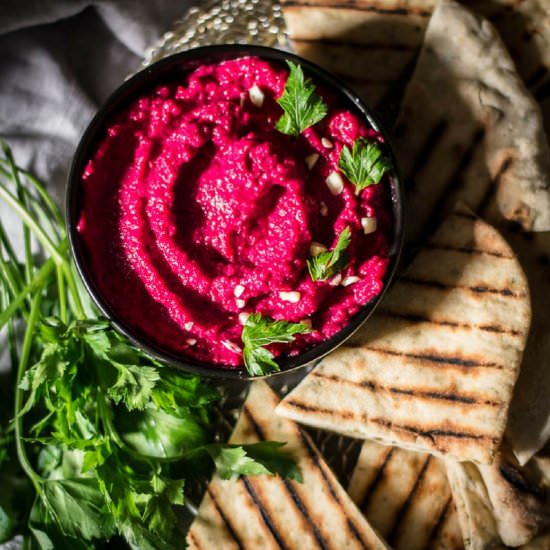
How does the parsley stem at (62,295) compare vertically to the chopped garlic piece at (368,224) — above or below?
below

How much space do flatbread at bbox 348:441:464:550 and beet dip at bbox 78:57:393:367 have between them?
30.3 inches

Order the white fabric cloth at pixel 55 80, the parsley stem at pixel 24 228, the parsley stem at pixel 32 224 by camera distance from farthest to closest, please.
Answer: the white fabric cloth at pixel 55 80 < the parsley stem at pixel 24 228 < the parsley stem at pixel 32 224

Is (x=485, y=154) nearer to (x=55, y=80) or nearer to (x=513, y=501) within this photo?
(x=513, y=501)

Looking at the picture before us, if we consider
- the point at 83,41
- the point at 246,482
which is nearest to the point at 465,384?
the point at 246,482

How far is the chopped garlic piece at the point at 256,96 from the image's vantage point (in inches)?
111

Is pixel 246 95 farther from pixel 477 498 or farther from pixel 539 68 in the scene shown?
pixel 477 498

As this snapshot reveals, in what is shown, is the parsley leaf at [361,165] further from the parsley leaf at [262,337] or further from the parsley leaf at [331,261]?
the parsley leaf at [262,337]

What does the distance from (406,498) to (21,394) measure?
5.34 ft

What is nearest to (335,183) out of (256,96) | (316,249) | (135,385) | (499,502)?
(316,249)

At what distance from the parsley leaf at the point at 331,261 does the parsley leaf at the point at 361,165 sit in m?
0.18

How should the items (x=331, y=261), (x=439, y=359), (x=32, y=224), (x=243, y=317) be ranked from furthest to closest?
(x=32, y=224)
(x=439, y=359)
(x=243, y=317)
(x=331, y=261)

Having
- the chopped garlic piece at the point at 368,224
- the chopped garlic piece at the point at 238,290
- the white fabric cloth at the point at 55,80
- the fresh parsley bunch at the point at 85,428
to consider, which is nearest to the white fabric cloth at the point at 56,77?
the white fabric cloth at the point at 55,80

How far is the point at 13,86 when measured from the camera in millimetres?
3660

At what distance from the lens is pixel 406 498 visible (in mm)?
3309
